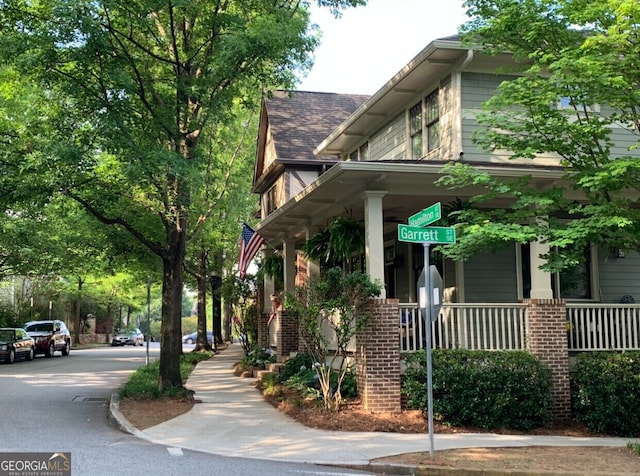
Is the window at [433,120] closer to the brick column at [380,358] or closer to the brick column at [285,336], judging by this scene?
the brick column at [380,358]

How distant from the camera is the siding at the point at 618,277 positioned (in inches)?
596

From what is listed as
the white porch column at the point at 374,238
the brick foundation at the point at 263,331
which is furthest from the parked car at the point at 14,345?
the white porch column at the point at 374,238

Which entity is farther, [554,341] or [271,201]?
[271,201]

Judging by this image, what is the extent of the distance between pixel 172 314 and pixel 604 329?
9.15 metres

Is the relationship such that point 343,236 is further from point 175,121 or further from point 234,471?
point 234,471

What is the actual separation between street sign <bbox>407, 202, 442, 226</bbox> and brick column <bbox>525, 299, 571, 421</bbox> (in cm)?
447

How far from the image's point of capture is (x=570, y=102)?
963 cm

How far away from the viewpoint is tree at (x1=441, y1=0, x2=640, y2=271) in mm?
8750

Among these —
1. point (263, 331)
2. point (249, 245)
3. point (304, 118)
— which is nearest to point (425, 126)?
point (249, 245)

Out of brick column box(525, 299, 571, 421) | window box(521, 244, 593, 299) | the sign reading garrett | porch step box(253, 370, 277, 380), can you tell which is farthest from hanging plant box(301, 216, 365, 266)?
the sign reading garrett

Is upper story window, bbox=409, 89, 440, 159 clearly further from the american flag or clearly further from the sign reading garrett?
the sign reading garrett

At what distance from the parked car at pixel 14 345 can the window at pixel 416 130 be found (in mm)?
18625

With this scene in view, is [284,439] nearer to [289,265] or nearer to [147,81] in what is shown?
[147,81]

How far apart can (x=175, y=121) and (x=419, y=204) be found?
5534 millimetres
